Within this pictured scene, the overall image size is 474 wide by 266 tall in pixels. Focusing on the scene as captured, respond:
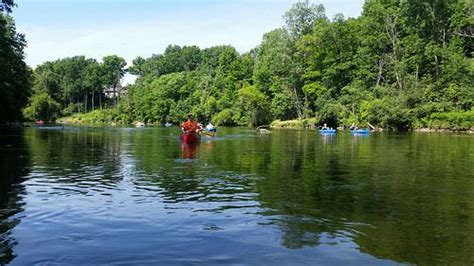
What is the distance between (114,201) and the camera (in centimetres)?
1437

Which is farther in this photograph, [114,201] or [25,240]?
[114,201]

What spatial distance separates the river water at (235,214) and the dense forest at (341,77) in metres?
46.0

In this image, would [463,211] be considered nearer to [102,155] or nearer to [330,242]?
[330,242]

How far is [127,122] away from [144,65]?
55.1m

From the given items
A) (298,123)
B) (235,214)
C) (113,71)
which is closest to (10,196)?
(235,214)

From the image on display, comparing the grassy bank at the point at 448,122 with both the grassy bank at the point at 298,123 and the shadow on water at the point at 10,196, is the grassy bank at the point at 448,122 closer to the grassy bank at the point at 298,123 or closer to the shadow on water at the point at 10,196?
the grassy bank at the point at 298,123

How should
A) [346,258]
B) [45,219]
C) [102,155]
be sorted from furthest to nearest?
[102,155]
[45,219]
[346,258]

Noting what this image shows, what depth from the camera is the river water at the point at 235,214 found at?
923cm

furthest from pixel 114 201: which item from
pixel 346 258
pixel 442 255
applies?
pixel 442 255

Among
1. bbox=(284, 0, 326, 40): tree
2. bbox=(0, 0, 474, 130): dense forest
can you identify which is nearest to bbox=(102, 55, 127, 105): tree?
bbox=(0, 0, 474, 130): dense forest

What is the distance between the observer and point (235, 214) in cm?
1274

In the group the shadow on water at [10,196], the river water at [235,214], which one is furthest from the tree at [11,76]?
the river water at [235,214]

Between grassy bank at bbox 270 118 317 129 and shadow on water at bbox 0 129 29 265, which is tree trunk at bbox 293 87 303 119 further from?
shadow on water at bbox 0 129 29 265

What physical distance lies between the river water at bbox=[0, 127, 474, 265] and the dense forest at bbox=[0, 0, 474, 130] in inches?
1810
